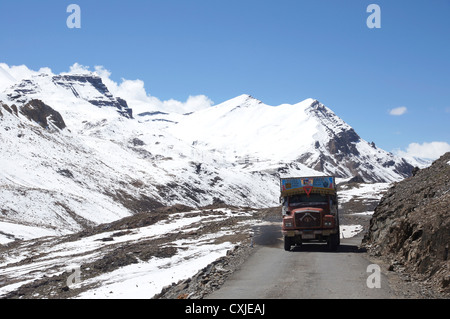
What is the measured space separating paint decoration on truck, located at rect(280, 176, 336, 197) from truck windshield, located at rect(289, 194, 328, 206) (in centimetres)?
25

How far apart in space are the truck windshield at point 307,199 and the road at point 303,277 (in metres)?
2.59

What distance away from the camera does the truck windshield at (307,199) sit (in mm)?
23250

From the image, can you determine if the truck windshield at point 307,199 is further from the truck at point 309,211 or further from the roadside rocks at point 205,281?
the roadside rocks at point 205,281

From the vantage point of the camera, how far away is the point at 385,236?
65.7 ft

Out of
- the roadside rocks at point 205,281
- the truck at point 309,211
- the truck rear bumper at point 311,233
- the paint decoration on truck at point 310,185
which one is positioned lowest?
the roadside rocks at point 205,281

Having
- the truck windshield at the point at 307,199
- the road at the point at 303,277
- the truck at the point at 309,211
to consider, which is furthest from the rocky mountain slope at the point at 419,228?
the truck windshield at the point at 307,199

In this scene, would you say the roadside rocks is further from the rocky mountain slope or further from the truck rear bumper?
the rocky mountain slope

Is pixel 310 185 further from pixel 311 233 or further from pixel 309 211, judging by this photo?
pixel 311 233

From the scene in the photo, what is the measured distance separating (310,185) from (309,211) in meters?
1.70

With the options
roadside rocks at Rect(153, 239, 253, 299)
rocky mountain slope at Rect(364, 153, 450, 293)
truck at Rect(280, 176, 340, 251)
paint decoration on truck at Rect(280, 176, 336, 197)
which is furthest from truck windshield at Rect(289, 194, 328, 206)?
roadside rocks at Rect(153, 239, 253, 299)

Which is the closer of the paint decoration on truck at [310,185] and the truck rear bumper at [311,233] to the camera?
the truck rear bumper at [311,233]

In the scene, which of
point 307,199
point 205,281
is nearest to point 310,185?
point 307,199

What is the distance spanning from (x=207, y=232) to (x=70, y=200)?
5194 cm

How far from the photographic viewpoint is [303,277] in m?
14.6
